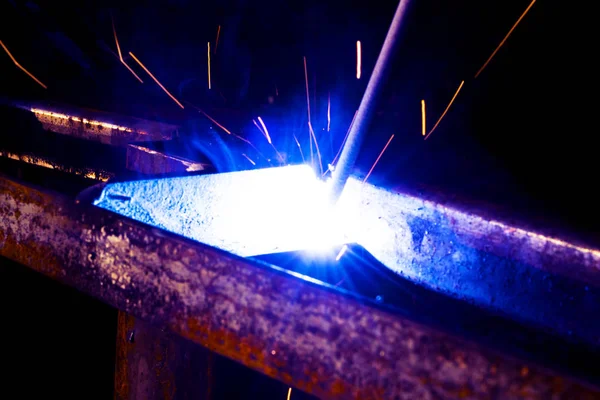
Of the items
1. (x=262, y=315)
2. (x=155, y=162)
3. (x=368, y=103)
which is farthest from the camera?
(x=155, y=162)

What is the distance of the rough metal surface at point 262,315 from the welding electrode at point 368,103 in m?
0.99

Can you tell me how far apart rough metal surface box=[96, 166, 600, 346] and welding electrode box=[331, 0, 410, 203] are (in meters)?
0.19

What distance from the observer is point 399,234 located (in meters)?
1.84

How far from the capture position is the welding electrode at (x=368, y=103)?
4.76 ft

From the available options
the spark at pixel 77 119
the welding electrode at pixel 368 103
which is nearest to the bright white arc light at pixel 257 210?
the welding electrode at pixel 368 103

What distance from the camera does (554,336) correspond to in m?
1.50

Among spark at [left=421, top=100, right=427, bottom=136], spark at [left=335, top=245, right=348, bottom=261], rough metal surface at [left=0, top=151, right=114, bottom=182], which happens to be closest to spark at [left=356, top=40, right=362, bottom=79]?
spark at [left=421, top=100, right=427, bottom=136]

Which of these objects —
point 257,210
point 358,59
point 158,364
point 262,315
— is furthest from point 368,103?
point 358,59

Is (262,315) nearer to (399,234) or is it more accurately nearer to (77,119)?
(399,234)

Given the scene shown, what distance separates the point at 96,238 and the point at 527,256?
1609 millimetres

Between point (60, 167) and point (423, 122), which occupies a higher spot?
point (423, 122)

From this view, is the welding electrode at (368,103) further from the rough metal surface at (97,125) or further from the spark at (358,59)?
the spark at (358,59)

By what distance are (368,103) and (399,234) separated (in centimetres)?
68

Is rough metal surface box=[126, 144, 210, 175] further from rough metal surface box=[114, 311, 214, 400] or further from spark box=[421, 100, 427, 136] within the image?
spark box=[421, 100, 427, 136]
